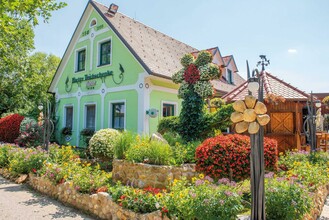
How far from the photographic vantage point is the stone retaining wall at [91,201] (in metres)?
4.97

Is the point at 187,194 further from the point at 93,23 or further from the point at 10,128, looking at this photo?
the point at 10,128

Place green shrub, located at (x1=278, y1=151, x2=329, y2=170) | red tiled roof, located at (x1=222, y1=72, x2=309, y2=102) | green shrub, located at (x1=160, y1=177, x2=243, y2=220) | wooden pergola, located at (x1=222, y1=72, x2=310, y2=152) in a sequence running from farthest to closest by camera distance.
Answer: red tiled roof, located at (x1=222, y1=72, x2=309, y2=102) → wooden pergola, located at (x1=222, y1=72, x2=310, y2=152) → green shrub, located at (x1=278, y1=151, x2=329, y2=170) → green shrub, located at (x1=160, y1=177, x2=243, y2=220)

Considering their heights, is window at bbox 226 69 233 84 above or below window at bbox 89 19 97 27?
below

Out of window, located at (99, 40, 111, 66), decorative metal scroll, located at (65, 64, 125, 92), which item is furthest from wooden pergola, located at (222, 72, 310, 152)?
window, located at (99, 40, 111, 66)

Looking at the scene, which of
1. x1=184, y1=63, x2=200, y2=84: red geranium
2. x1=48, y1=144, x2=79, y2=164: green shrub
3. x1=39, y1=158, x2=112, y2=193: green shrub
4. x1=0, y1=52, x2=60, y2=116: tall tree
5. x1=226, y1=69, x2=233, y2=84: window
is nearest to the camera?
x1=39, y1=158, x2=112, y2=193: green shrub

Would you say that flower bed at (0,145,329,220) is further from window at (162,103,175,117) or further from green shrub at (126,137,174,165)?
window at (162,103,175,117)

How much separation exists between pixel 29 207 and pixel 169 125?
18.7 feet

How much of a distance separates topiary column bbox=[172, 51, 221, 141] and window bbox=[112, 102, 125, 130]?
14.5ft

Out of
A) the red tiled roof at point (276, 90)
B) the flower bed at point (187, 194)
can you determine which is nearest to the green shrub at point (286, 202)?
the flower bed at point (187, 194)

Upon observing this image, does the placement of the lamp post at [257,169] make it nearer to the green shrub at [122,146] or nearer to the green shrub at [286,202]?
the green shrub at [286,202]

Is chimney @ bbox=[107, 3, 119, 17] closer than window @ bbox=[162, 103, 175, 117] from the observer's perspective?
No

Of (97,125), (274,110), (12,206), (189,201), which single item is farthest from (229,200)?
(97,125)

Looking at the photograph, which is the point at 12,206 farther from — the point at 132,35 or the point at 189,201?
the point at 132,35

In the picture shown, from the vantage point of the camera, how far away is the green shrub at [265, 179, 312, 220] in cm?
405
